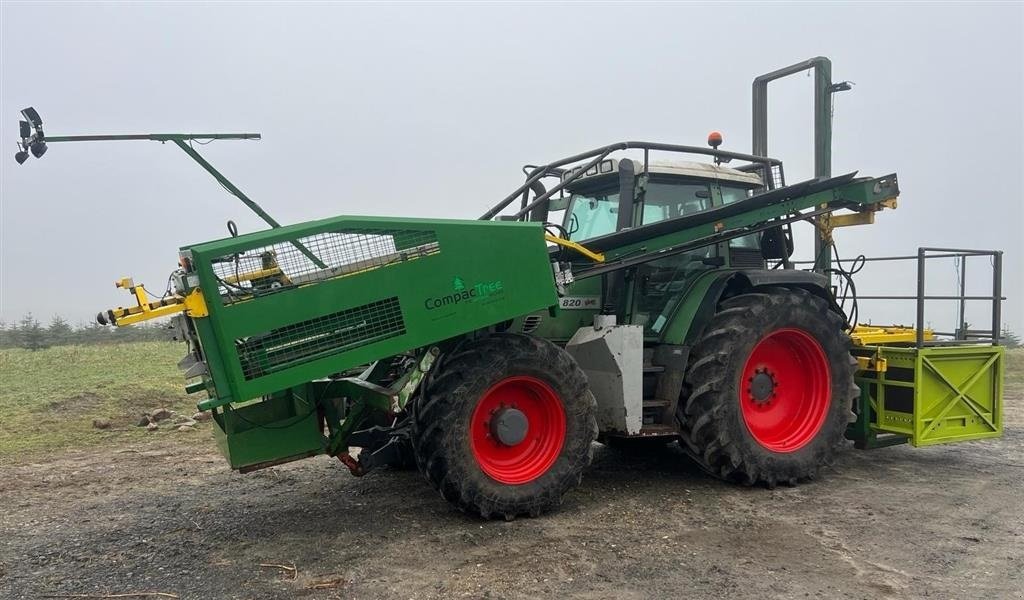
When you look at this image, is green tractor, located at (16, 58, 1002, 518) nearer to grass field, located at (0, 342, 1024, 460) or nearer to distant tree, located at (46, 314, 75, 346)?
grass field, located at (0, 342, 1024, 460)

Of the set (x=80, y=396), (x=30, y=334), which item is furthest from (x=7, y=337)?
(x=80, y=396)

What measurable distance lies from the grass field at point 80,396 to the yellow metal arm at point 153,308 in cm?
448

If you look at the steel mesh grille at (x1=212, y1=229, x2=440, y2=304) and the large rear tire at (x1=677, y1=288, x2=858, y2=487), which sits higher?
the steel mesh grille at (x1=212, y1=229, x2=440, y2=304)

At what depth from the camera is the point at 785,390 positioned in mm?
6164

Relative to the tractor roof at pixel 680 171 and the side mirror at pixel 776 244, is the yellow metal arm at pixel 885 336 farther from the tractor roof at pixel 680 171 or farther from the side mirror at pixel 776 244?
the tractor roof at pixel 680 171

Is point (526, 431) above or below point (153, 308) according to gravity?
below

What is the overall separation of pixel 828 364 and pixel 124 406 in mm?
8631

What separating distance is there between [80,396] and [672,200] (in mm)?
8327

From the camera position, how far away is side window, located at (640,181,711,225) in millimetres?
5973

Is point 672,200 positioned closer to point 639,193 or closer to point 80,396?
point 639,193

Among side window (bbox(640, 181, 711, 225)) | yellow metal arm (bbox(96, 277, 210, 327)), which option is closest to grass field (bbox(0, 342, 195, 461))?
yellow metal arm (bbox(96, 277, 210, 327))

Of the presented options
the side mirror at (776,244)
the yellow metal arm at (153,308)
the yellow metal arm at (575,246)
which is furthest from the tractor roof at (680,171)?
the yellow metal arm at (153,308)

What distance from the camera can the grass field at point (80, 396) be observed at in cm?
825

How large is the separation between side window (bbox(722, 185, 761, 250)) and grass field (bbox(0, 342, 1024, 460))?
6.62 m
